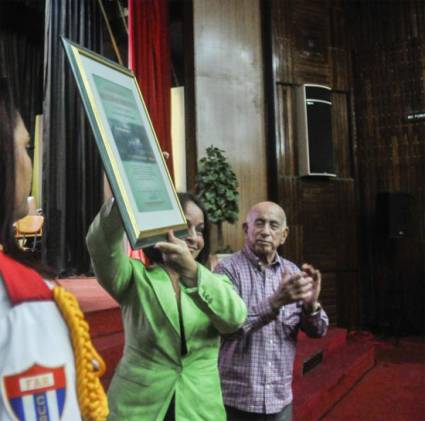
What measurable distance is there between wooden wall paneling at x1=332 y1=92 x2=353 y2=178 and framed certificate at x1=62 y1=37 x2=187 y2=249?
4634 millimetres

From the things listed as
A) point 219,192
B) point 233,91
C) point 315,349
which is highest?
point 233,91

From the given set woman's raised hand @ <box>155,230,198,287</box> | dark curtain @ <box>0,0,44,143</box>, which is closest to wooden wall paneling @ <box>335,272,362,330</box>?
woman's raised hand @ <box>155,230,198,287</box>

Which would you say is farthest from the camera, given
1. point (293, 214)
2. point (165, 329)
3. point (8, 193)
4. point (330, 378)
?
point (293, 214)

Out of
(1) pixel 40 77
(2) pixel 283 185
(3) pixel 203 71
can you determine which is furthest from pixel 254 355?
(1) pixel 40 77

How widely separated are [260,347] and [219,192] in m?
2.82

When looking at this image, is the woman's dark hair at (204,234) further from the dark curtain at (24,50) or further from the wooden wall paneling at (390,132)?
the dark curtain at (24,50)

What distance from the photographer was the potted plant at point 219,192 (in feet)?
13.9

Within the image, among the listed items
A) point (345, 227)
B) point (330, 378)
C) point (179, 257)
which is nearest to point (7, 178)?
point (179, 257)

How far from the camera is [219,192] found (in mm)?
4273

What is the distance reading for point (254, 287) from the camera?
5.27 feet

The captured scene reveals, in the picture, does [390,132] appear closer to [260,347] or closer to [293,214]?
[293,214]

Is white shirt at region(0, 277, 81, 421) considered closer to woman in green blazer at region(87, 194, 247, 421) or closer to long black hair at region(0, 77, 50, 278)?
long black hair at region(0, 77, 50, 278)

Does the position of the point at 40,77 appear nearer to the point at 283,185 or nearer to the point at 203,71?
the point at 203,71

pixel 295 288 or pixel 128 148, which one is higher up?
pixel 128 148
